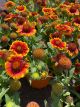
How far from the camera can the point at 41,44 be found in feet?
7.69

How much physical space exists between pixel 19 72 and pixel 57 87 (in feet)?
0.84

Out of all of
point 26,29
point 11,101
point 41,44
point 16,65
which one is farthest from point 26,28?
point 11,101

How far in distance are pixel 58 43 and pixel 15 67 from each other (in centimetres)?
44

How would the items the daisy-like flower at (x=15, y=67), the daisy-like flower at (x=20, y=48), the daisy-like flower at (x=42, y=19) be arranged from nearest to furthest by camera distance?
the daisy-like flower at (x=15, y=67)
the daisy-like flower at (x=20, y=48)
the daisy-like flower at (x=42, y=19)

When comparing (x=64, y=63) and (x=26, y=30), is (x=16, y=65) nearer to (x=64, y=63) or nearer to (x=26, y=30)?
(x=64, y=63)

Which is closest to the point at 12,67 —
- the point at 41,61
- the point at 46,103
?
the point at 41,61

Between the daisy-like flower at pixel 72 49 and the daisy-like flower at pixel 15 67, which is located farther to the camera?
the daisy-like flower at pixel 72 49

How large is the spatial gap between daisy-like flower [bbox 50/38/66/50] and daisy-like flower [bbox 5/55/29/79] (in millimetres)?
346

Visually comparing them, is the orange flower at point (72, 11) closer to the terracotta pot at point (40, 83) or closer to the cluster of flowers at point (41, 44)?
the cluster of flowers at point (41, 44)

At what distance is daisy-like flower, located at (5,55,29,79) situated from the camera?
189 cm

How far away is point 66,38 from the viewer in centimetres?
245

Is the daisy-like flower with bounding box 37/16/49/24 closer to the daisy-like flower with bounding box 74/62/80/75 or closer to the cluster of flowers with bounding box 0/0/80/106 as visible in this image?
the cluster of flowers with bounding box 0/0/80/106

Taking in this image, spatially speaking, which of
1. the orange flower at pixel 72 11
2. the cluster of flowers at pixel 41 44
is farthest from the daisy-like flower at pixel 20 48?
the orange flower at pixel 72 11

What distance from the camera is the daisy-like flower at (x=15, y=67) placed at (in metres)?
1.89
